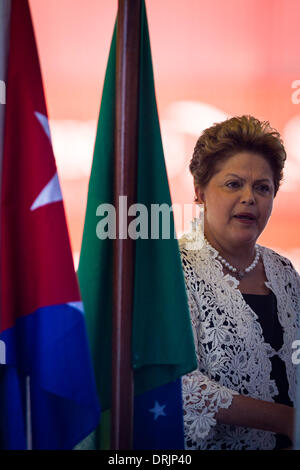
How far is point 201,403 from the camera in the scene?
1.52 m

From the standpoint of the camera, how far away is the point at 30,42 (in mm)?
1128

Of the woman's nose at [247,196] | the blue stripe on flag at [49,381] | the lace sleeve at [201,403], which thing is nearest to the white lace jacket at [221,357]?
the lace sleeve at [201,403]

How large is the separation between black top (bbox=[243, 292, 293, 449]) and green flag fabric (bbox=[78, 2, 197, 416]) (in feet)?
2.06

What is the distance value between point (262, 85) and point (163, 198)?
100 cm

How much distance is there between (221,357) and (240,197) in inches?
22.3

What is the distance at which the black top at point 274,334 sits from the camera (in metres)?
1.72

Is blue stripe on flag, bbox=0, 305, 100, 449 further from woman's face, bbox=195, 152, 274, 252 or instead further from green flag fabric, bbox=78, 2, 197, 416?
woman's face, bbox=195, 152, 274, 252

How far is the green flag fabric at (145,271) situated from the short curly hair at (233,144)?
63cm

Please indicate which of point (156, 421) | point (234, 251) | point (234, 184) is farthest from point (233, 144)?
point (156, 421)

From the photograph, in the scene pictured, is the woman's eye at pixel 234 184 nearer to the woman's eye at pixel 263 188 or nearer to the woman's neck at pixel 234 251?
the woman's eye at pixel 263 188

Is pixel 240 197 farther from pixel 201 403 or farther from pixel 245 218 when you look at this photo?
pixel 201 403

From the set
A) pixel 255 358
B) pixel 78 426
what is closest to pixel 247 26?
pixel 255 358

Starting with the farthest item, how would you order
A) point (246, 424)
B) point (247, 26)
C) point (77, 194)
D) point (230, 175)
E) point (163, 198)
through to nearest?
1. point (247, 26)
2. point (230, 175)
3. point (77, 194)
4. point (246, 424)
5. point (163, 198)

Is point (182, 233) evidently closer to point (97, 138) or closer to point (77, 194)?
point (77, 194)
